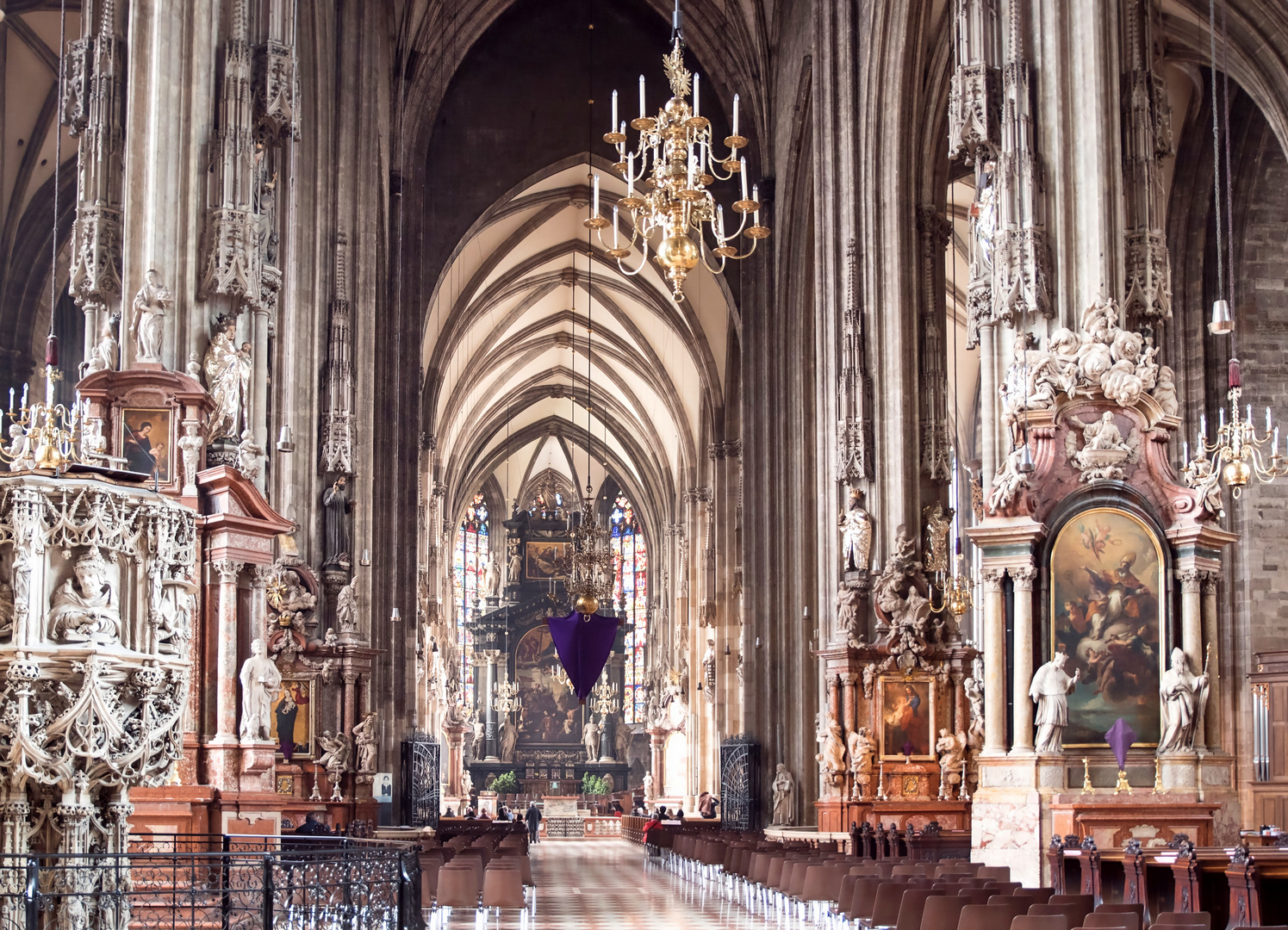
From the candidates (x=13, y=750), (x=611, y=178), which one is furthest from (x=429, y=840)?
(x=611, y=178)

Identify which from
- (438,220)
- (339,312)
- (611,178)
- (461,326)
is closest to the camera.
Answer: (339,312)

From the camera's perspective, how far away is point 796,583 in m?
30.0

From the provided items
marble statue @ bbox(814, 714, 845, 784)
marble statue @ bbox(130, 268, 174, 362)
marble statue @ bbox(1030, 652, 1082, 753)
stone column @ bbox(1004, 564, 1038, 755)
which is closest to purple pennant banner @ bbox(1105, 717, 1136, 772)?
marble statue @ bbox(1030, 652, 1082, 753)

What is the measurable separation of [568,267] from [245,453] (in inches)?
1279

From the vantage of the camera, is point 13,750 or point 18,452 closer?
point 13,750

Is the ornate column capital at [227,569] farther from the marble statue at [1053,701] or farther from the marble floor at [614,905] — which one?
the marble statue at [1053,701]

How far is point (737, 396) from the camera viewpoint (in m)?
40.5

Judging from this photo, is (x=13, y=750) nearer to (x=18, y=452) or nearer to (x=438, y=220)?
(x=18, y=452)

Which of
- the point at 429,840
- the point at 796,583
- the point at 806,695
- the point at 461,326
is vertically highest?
the point at 461,326

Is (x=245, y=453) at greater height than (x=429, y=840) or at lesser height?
greater

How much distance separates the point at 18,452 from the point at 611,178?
1182 inches

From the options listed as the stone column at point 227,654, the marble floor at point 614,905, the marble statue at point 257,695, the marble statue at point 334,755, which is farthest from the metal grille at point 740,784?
the stone column at point 227,654

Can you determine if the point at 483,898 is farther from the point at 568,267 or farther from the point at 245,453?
the point at 568,267

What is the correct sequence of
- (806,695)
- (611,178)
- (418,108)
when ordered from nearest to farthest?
(806,695)
(418,108)
(611,178)
